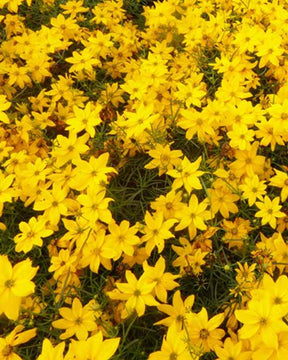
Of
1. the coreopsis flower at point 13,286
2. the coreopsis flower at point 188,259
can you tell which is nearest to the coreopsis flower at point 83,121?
the coreopsis flower at point 188,259

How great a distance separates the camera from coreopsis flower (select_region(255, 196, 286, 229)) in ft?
4.55

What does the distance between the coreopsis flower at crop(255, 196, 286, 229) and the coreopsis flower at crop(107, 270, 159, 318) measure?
0.48 meters

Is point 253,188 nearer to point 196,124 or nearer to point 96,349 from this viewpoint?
point 196,124

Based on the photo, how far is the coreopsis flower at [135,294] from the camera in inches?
45.0

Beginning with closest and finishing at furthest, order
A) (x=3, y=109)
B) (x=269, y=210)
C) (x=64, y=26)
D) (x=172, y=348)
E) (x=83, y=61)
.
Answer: (x=172, y=348) < (x=269, y=210) < (x=3, y=109) < (x=83, y=61) < (x=64, y=26)

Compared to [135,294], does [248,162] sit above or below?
above

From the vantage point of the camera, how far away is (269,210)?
4.61 feet

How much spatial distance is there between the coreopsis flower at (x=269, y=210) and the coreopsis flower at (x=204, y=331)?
426mm

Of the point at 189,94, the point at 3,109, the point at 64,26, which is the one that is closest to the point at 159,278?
the point at 189,94

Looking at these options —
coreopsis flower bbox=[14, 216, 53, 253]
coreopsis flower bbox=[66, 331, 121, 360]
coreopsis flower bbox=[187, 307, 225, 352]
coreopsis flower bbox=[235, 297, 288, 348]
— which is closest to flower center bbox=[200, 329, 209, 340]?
coreopsis flower bbox=[187, 307, 225, 352]

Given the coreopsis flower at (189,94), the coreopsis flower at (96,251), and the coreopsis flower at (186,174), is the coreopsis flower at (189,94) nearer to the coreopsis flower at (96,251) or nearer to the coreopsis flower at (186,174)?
the coreopsis flower at (186,174)

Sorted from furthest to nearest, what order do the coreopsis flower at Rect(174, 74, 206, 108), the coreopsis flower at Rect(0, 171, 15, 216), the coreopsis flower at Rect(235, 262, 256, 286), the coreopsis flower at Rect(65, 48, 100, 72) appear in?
the coreopsis flower at Rect(65, 48, 100, 72) → the coreopsis flower at Rect(174, 74, 206, 108) → the coreopsis flower at Rect(0, 171, 15, 216) → the coreopsis flower at Rect(235, 262, 256, 286)

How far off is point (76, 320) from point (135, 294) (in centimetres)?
21

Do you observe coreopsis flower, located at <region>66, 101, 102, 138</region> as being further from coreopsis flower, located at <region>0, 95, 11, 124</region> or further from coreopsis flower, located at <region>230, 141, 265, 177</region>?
coreopsis flower, located at <region>230, 141, 265, 177</region>
